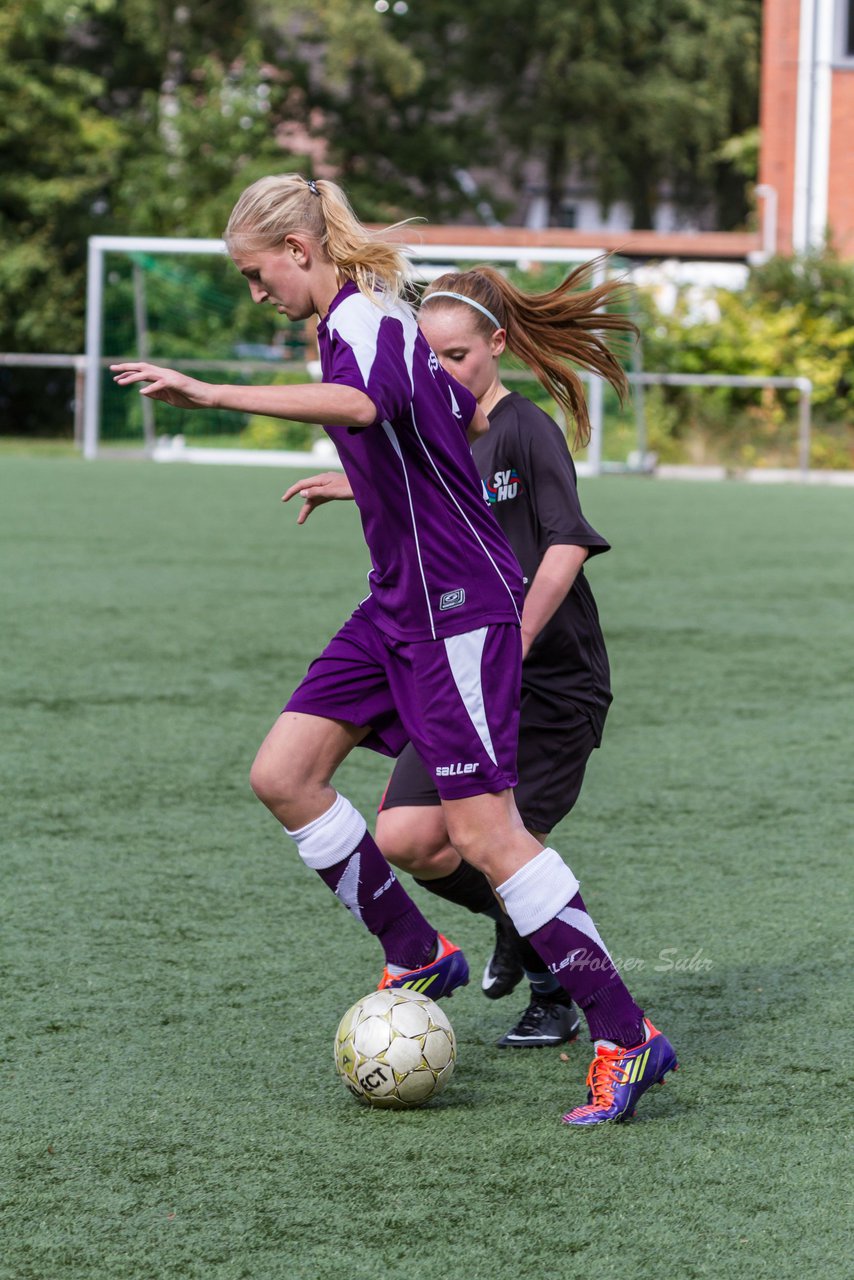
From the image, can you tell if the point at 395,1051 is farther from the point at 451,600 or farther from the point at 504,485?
the point at 504,485

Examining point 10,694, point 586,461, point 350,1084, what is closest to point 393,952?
point 350,1084

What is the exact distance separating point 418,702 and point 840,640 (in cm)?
691

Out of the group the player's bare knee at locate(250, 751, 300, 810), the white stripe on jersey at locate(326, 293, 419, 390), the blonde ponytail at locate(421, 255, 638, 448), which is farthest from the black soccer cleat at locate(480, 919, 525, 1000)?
the white stripe on jersey at locate(326, 293, 419, 390)

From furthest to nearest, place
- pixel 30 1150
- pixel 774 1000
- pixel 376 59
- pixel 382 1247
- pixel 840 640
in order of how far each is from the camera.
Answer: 1. pixel 376 59
2. pixel 840 640
3. pixel 774 1000
4. pixel 30 1150
5. pixel 382 1247

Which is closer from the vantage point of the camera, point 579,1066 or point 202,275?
point 579,1066

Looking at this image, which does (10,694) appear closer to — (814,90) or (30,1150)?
(30,1150)

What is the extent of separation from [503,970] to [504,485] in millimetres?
Answer: 1079

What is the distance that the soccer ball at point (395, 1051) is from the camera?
320 cm

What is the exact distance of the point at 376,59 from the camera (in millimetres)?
36000

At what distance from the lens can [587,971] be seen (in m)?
3.21

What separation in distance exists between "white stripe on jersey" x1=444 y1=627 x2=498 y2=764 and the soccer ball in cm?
55

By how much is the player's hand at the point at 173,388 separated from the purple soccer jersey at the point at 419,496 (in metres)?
0.25

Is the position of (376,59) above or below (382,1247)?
above

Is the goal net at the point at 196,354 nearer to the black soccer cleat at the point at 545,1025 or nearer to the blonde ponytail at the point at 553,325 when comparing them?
the blonde ponytail at the point at 553,325
